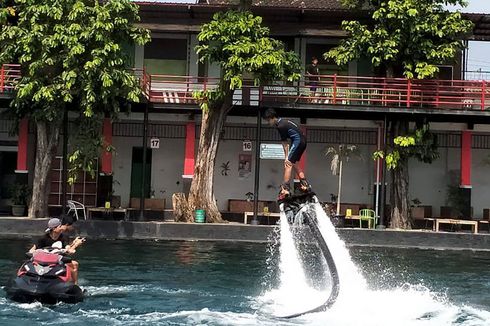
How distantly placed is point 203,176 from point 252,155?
3.88 meters

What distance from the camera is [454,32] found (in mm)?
22906

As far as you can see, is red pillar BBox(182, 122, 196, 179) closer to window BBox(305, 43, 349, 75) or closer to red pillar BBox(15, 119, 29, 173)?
window BBox(305, 43, 349, 75)

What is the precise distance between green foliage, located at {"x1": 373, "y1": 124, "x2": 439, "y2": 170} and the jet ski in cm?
1443

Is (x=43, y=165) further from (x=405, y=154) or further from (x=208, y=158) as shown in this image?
(x=405, y=154)

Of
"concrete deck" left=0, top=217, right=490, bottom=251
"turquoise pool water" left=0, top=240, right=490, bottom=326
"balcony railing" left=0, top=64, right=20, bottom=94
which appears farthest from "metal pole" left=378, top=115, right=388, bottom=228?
"balcony railing" left=0, top=64, right=20, bottom=94

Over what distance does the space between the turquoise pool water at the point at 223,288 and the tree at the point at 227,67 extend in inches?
158

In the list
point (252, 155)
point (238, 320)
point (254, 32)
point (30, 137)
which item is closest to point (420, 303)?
point (238, 320)

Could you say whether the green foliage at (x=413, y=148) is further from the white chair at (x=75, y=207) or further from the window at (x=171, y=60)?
the white chair at (x=75, y=207)

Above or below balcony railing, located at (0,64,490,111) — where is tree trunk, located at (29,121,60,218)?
below

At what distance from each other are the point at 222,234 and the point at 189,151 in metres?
4.26

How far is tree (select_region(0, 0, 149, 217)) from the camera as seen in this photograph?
20.3m

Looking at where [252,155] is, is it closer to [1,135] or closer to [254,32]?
[254,32]

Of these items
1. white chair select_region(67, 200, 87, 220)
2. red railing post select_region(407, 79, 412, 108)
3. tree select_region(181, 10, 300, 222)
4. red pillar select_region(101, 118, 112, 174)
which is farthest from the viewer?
red pillar select_region(101, 118, 112, 174)

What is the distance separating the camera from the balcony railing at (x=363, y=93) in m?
23.3
